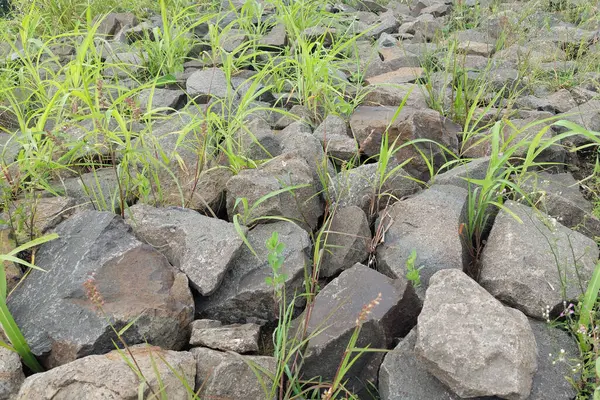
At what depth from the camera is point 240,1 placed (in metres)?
4.66

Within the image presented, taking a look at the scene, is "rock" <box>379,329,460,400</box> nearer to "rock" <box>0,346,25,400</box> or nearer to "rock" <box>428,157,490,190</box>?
"rock" <box>428,157,490,190</box>

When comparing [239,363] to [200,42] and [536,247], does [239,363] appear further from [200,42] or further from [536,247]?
[200,42]

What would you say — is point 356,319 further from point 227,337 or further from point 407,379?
point 227,337

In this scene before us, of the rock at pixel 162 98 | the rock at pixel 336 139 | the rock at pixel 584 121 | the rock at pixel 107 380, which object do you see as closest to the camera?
the rock at pixel 107 380

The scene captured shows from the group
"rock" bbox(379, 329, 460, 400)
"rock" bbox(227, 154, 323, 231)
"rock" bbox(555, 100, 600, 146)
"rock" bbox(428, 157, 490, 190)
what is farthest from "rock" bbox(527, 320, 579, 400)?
"rock" bbox(555, 100, 600, 146)

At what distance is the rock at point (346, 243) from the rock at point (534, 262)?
0.41 metres

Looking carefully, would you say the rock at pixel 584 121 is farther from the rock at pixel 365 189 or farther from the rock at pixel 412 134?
the rock at pixel 365 189

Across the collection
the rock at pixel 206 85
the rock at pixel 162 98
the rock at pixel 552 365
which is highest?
the rock at pixel 206 85

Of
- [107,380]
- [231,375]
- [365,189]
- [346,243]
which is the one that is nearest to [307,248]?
[346,243]

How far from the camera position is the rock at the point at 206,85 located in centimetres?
300

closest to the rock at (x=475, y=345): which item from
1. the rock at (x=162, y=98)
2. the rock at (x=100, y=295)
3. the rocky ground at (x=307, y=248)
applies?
the rocky ground at (x=307, y=248)

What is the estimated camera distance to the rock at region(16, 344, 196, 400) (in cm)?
145

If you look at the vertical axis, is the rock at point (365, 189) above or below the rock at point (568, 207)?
above

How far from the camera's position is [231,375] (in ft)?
5.03
